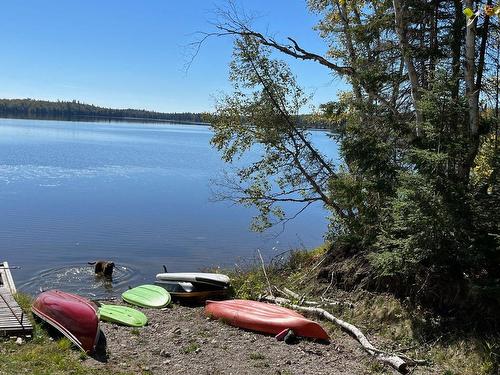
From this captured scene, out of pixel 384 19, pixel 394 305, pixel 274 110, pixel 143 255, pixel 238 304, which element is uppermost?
pixel 384 19

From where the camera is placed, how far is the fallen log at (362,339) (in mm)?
6473

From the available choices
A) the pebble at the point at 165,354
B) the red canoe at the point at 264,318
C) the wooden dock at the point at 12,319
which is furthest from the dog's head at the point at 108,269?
the pebble at the point at 165,354

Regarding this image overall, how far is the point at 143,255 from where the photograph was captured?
58.1 feet

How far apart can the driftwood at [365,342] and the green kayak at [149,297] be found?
2800mm

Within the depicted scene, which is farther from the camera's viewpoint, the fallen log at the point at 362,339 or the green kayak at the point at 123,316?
the green kayak at the point at 123,316

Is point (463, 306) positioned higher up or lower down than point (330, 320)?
higher up

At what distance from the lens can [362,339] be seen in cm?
738

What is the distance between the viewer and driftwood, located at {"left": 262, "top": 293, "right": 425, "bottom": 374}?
647cm

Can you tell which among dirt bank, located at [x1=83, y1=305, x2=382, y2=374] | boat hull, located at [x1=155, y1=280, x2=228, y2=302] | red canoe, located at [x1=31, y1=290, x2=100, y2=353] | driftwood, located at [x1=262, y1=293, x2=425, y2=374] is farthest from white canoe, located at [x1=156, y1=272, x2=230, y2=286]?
red canoe, located at [x1=31, y1=290, x2=100, y2=353]

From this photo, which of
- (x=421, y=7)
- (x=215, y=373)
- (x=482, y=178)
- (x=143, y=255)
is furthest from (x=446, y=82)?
(x=143, y=255)

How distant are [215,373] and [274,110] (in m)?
8.47

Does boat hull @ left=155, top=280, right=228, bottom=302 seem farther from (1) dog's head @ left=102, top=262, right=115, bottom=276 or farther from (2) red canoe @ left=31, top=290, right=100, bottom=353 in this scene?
(1) dog's head @ left=102, top=262, right=115, bottom=276

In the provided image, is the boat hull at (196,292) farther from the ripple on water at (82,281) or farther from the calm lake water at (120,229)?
the calm lake water at (120,229)

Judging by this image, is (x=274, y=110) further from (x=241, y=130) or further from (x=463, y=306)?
(x=463, y=306)
